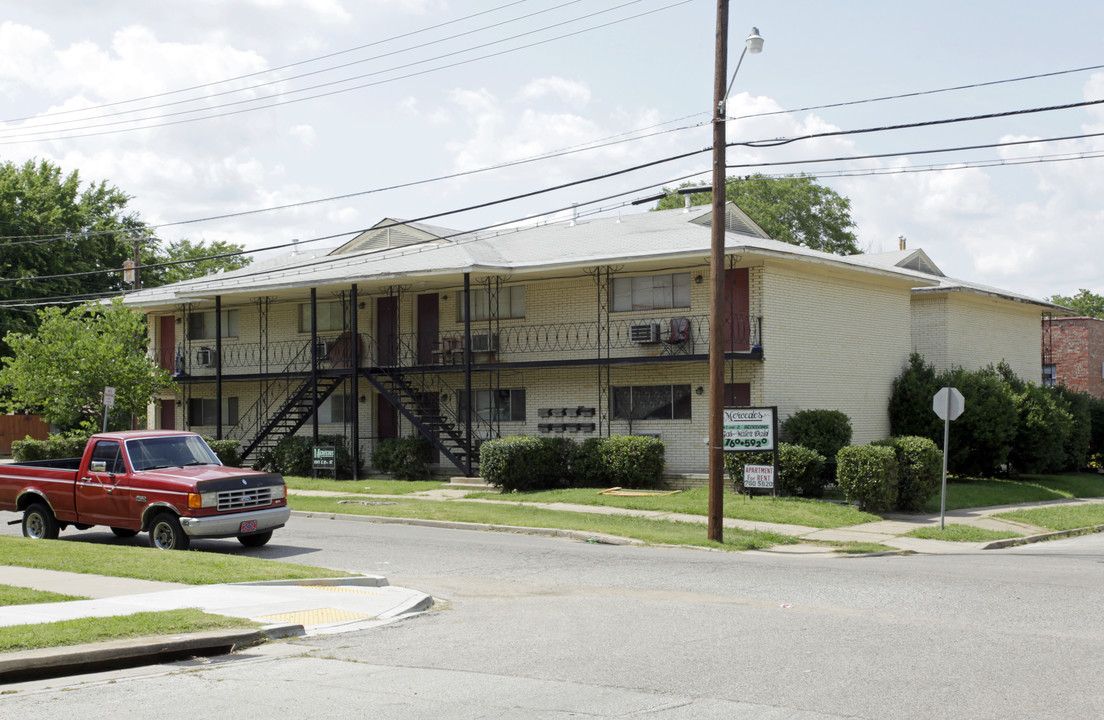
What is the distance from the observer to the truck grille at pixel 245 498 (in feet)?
54.2

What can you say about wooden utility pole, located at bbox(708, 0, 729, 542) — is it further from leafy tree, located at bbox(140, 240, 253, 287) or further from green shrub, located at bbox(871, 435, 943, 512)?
leafy tree, located at bbox(140, 240, 253, 287)

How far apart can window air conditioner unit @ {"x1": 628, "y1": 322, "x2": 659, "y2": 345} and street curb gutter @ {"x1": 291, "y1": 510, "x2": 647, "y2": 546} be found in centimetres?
945

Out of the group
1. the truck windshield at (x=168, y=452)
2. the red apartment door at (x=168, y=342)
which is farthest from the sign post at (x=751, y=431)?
the red apartment door at (x=168, y=342)

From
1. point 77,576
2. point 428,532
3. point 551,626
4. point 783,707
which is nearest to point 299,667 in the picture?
point 551,626

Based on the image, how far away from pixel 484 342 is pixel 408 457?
4030mm

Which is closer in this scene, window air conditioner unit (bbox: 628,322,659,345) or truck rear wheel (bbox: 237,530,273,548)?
truck rear wheel (bbox: 237,530,273,548)

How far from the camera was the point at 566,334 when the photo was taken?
102 ft

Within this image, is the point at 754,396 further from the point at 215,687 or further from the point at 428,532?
the point at 215,687

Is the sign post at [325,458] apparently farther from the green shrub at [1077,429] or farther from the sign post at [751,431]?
the green shrub at [1077,429]

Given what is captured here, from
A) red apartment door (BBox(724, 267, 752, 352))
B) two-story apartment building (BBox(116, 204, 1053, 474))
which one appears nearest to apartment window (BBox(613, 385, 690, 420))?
two-story apartment building (BBox(116, 204, 1053, 474))

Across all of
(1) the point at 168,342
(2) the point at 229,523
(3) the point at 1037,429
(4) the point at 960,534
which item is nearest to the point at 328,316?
(1) the point at 168,342

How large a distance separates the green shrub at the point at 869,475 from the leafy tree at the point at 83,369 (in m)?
22.5

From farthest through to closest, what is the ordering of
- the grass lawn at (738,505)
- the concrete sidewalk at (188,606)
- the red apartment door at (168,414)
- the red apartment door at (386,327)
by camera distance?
the red apartment door at (168,414), the red apartment door at (386,327), the grass lawn at (738,505), the concrete sidewalk at (188,606)

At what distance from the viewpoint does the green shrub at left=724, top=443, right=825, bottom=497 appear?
25.4 m
